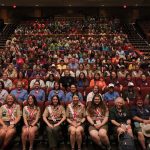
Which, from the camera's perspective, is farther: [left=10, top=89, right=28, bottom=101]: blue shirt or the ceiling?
the ceiling

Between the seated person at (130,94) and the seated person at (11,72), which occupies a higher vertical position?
the seated person at (11,72)

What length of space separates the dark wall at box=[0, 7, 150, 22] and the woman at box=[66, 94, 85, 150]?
16.5 meters

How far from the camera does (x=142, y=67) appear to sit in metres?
9.85

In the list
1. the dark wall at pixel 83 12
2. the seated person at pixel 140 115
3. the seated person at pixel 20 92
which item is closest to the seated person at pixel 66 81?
the seated person at pixel 20 92

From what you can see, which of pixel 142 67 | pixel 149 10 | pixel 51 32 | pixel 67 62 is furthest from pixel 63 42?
pixel 149 10

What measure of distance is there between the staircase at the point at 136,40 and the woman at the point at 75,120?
31.4ft

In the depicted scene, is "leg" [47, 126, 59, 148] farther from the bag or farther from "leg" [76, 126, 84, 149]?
the bag

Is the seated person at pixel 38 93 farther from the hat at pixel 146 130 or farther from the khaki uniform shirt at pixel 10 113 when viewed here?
the hat at pixel 146 130

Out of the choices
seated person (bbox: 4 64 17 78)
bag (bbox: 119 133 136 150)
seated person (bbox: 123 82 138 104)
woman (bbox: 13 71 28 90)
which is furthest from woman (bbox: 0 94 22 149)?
seated person (bbox: 4 64 17 78)

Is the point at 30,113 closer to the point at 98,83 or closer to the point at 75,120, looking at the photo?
the point at 75,120

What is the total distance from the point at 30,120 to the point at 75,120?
2.34 feet

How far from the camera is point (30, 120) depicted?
5098 millimetres

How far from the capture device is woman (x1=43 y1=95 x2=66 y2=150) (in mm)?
4812

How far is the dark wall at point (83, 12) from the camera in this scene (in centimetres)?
2114
